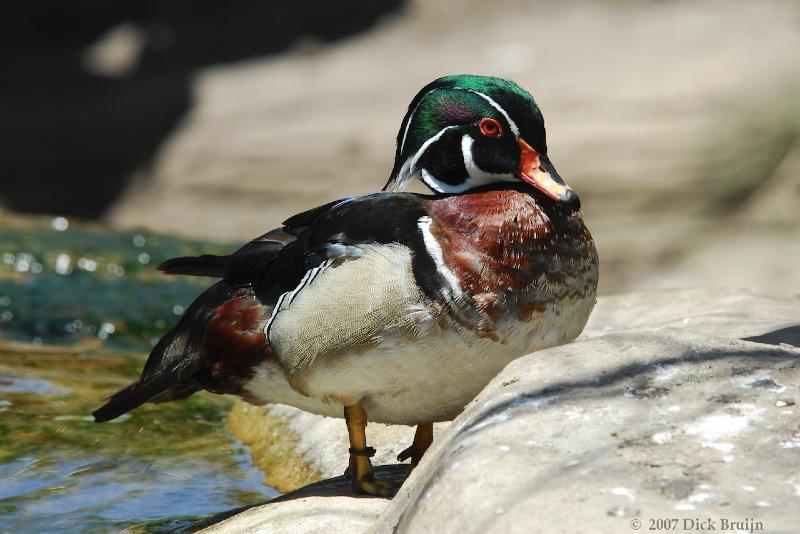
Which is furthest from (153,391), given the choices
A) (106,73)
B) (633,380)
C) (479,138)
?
(106,73)

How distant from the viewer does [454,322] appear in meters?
3.30

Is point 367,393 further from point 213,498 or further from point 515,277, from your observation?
point 213,498

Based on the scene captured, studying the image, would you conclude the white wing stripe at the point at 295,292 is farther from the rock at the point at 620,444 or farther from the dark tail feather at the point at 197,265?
the rock at the point at 620,444

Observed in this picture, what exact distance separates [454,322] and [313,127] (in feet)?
32.0

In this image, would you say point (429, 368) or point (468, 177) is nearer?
point (429, 368)

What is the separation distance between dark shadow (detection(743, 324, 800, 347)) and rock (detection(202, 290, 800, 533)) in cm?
86

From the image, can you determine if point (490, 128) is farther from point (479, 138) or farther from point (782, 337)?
point (782, 337)

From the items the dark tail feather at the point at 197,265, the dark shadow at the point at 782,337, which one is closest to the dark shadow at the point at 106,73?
the dark tail feather at the point at 197,265

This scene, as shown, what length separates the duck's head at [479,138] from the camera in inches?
141

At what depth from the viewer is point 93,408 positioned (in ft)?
16.8

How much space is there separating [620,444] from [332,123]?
10.4 metres

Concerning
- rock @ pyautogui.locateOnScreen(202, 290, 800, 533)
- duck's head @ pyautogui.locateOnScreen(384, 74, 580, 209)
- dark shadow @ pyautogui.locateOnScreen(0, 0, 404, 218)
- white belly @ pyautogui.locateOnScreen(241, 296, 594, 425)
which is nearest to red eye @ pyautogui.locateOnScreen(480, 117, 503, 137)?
duck's head @ pyautogui.locateOnScreen(384, 74, 580, 209)

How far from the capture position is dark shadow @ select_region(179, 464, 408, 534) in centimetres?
367

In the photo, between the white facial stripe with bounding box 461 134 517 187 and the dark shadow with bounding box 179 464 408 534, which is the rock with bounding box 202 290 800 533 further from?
the white facial stripe with bounding box 461 134 517 187
